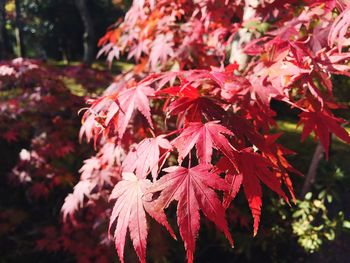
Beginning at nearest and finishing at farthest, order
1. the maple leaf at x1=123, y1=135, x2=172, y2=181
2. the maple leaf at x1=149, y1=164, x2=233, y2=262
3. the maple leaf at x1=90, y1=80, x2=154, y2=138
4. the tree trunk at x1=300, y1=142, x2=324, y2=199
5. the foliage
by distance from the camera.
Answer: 1. the maple leaf at x1=149, y1=164, x2=233, y2=262
2. the maple leaf at x1=123, y1=135, x2=172, y2=181
3. the maple leaf at x1=90, y1=80, x2=154, y2=138
4. the foliage
5. the tree trunk at x1=300, y1=142, x2=324, y2=199

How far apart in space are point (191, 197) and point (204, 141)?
0.62 ft

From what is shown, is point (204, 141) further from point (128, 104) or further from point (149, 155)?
point (128, 104)

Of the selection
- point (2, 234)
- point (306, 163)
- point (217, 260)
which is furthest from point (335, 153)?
point (2, 234)

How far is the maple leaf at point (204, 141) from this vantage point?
1.12 meters

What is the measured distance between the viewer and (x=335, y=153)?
4.04 metres

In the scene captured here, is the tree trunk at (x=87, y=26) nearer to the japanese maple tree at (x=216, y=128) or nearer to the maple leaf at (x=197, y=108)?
the japanese maple tree at (x=216, y=128)

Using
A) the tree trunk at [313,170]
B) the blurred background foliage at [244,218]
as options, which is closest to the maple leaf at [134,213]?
the blurred background foliage at [244,218]

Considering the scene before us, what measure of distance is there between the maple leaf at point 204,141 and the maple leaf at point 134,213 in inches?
6.8

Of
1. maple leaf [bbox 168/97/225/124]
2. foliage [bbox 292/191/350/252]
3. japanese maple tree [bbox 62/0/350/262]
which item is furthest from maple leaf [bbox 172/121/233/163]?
foliage [bbox 292/191/350/252]

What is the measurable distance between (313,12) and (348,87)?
3.51ft

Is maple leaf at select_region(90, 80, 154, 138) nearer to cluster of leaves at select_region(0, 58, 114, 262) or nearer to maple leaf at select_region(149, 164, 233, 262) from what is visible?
maple leaf at select_region(149, 164, 233, 262)

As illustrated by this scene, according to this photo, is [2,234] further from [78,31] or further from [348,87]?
[78,31]

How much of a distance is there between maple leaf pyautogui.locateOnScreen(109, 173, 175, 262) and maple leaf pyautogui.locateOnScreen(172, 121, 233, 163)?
172mm

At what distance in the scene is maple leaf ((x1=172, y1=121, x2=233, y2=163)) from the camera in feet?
3.67
